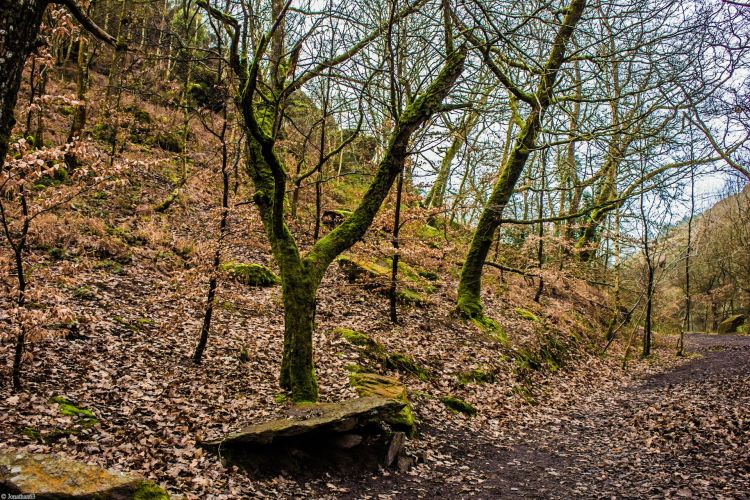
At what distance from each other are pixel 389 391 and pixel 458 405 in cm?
168

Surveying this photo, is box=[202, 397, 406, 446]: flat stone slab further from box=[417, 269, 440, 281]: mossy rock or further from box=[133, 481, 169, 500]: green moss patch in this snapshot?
box=[417, 269, 440, 281]: mossy rock

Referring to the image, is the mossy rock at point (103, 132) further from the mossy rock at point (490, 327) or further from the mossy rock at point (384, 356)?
the mossy rock at point (490, 327)

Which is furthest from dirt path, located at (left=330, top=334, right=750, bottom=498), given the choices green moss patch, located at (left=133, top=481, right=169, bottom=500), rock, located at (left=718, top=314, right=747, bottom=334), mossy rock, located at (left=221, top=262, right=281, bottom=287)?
rock, located at (left=718, top=314, right=747, bottom=334)

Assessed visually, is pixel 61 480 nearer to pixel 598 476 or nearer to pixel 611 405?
pixel 598 476

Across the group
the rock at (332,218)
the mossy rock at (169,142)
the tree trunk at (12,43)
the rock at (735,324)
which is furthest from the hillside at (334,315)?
the rock at (735,324)

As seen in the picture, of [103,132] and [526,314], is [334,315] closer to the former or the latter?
[526,314]

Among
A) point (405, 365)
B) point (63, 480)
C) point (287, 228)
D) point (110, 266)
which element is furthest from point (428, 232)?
point (63, 480)

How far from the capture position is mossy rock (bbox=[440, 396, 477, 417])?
7922 millimetres

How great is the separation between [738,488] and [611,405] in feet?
15.8

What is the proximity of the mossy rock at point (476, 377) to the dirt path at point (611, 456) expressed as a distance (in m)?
1.39

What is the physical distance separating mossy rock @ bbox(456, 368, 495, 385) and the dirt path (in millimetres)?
1389

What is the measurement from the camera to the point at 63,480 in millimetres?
3221

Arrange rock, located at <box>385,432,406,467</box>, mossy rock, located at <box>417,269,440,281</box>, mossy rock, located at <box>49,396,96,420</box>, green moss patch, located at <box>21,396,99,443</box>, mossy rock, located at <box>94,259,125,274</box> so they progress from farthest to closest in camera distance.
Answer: mossy rock, located at <box>417,269,440,281</box> < mossy rock, located at <box>94,259,125,274</box> < rock, located at <box>385,432,406,467</box> < mossy rock, located at <box>49,396,96,420</box> < green moss patch, located at <box>21,396,99,443</box>

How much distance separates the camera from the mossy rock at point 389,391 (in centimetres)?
643
